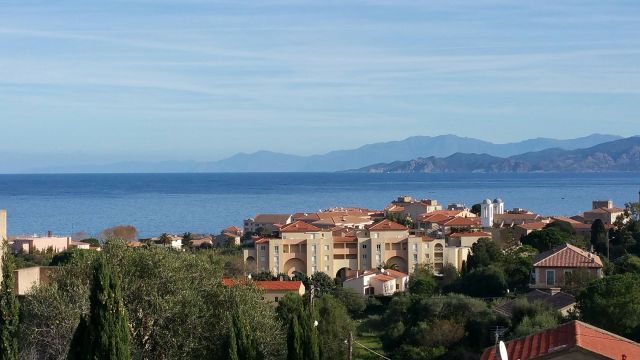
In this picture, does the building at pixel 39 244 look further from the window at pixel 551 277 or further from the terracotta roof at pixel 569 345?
the terracotta roof at pixel 569 345

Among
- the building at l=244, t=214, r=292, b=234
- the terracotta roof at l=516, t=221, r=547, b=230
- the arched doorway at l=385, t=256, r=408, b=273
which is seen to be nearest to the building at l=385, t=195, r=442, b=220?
the building at l=244, t=214, r=292, b=234

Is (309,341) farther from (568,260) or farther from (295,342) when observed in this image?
(568,260)

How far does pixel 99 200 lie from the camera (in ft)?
582

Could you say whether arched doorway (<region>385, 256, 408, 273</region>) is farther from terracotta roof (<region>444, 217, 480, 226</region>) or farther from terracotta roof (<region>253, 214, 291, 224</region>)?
terracotta roof (<region>253, 214, 291, 224</region>)

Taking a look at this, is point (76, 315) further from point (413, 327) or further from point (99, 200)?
point (99, 200)

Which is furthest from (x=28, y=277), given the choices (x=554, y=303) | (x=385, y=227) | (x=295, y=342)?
(x=385, y=227)

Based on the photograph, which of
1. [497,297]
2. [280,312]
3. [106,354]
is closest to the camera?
[106,354]

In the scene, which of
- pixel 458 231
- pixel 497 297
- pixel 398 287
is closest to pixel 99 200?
pixel 458 231

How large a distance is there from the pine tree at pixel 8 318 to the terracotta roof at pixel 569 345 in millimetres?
8716

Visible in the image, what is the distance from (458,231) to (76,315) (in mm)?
45937

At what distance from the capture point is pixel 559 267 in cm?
3922

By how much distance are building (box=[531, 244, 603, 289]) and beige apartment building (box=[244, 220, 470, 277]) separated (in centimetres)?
1921

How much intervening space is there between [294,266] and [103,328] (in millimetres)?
42528

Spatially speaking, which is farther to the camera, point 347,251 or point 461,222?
point 461,222
